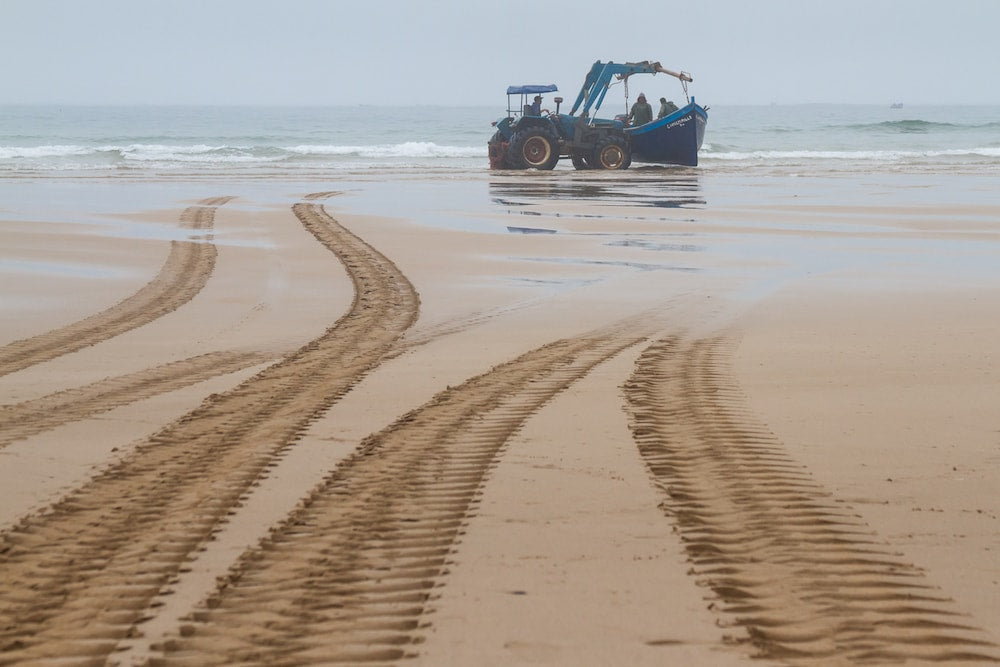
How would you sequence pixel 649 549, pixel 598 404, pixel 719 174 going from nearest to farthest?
1. pixel 649 549
2. pixel 598 404
3. pixel 719 174

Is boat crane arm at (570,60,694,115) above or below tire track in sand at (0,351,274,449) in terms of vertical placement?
above

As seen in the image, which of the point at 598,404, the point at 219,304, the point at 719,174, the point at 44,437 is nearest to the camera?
the point at 44,437

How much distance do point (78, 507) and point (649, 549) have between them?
6.28 feet

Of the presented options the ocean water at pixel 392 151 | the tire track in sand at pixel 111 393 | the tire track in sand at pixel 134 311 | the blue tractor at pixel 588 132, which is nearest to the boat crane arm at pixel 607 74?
the blue tractor at pixel 588 132

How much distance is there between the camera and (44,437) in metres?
4.71

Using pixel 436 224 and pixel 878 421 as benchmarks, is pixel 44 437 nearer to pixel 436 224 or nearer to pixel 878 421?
pixel 878 421

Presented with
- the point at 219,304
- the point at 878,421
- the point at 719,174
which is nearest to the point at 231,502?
the point at 878,421

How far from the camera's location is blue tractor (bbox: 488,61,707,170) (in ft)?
86.0

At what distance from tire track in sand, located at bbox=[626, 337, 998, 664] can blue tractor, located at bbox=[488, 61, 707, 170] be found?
2200cm

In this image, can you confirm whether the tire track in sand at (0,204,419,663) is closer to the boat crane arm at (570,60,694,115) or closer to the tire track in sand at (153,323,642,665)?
the tire track in sand at (153,323,642,665)

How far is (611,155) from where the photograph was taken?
26.8m

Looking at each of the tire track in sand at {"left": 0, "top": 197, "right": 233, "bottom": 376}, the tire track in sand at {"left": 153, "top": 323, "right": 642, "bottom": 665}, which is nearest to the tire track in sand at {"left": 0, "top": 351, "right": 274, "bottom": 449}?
the tire track in sand at {"left": 0, "top": 197, "right": 233, "bottom": 376}

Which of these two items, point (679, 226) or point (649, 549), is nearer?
point (649, 549)

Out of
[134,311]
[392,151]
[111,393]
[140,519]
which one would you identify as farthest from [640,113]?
[140,519]
